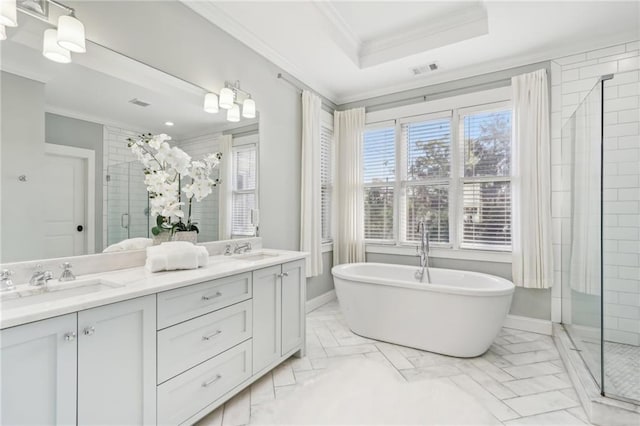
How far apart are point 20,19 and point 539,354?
4.01 meters

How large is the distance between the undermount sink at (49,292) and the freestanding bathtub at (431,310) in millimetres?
1926

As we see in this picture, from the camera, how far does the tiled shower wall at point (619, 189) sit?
2.22 meters

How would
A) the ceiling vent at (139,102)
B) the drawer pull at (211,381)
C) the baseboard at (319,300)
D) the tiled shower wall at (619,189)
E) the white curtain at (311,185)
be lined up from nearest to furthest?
1. the drawer pull at (211,381)
2. the ceiling vent at (139,102)
3. the tiled shower wall at (619,189)
4. the white curtain at (311,185)
5. the baseboard at (319,300)

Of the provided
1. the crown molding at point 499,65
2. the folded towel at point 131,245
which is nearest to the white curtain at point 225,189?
the folded towel at point 131,245

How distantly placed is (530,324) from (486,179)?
152 cm

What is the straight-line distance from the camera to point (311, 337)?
284 cm

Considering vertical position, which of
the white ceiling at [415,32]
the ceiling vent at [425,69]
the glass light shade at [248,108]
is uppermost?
the white ceiling at [415,32]

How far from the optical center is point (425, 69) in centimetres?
326

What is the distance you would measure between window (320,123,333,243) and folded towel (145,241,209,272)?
2240 millimetres

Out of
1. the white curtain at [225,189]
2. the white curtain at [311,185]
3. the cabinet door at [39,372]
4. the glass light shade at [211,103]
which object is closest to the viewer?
the cabinet door at [39,372]

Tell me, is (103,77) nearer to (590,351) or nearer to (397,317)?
(397,317)

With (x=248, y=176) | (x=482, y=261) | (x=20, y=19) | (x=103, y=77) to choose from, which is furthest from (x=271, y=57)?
(x=482, y=261)

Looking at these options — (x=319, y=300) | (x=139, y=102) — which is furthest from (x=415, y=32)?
(x=319, y=300)

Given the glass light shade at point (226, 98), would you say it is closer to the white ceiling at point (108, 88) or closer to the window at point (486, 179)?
the white ceiling at point (108, 88)
